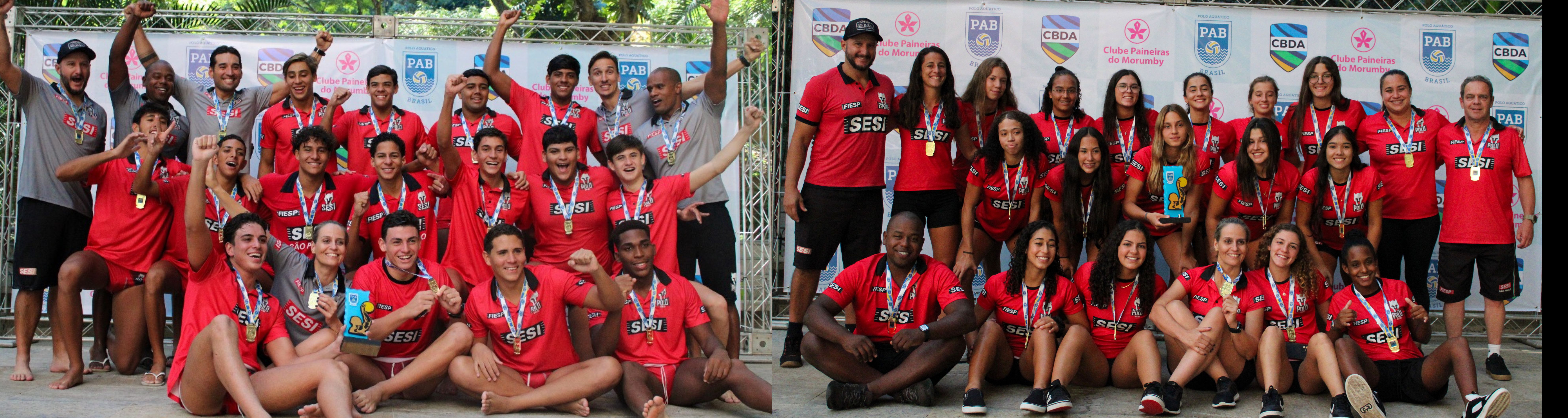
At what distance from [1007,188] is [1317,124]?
5.91ft

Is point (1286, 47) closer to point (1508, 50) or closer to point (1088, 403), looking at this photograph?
point (1508, 50)

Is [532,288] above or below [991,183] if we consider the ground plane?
below

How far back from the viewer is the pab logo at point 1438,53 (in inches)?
253

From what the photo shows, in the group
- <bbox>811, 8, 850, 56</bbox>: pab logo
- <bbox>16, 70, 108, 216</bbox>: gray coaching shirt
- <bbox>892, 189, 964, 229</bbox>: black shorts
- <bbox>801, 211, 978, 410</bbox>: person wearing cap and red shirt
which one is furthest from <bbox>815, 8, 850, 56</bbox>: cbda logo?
<bbox>16, 70, 108, 216</bbox>: gray coaching shirt

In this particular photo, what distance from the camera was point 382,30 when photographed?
6.11 metres

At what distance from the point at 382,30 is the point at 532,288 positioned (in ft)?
8.14

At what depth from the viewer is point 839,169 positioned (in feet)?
17.3

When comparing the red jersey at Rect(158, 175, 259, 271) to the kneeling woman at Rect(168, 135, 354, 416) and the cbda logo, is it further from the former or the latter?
the cbda logo

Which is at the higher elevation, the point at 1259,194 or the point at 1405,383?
the point at 1259,194

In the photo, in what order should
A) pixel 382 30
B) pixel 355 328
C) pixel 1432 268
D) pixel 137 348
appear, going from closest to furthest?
pixel 355 328, pixel 137 348, pixel 382 30, pixel 1432 268

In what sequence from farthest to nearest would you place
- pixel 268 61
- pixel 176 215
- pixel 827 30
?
1. pixel 827 30
2. pixel 268 61
3. pixel 176 215

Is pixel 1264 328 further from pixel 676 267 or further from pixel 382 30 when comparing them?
pixel 382 30

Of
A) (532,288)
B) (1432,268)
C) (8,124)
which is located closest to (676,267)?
(532,288)

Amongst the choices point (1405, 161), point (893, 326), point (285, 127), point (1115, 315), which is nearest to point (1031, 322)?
point (1115, 315)
